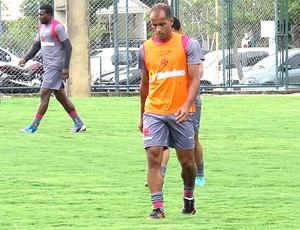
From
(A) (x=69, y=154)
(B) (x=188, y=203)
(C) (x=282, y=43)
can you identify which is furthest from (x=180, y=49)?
(C) (x=282, y=43)

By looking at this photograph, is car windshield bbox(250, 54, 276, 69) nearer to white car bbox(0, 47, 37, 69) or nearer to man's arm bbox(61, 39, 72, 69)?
white car bbox(0, 47, 37, 69)

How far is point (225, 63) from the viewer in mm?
31438

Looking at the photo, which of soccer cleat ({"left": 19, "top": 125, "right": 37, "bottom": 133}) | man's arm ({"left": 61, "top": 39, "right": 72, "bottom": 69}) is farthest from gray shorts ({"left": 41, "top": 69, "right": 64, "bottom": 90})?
soccer cleat ({"left": 19, "top": 125, "right": 37, "bottom": 133})

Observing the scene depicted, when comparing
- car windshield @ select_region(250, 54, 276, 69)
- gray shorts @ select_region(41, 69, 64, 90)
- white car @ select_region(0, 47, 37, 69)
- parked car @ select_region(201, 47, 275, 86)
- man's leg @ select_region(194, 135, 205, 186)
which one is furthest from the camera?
car windshield @ select_region(250, 54, 276, 69)

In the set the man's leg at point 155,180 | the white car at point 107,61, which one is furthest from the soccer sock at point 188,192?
the white car at point 107,61

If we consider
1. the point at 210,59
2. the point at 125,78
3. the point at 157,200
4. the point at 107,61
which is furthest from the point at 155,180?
the point at 210,59

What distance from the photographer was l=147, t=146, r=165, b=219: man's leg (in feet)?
32.0

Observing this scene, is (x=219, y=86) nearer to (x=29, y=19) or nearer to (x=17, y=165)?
(x=29, y=19)

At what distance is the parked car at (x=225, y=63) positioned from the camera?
3141cm

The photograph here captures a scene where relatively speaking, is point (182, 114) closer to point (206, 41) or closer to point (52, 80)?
point (52, 80)

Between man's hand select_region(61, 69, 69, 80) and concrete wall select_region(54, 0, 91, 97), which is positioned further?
concrete wall select_region(54, 0, 91, 97)

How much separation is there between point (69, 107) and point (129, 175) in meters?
5.81

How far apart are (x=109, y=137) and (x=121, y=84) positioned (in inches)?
493

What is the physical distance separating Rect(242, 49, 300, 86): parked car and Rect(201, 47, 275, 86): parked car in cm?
18
